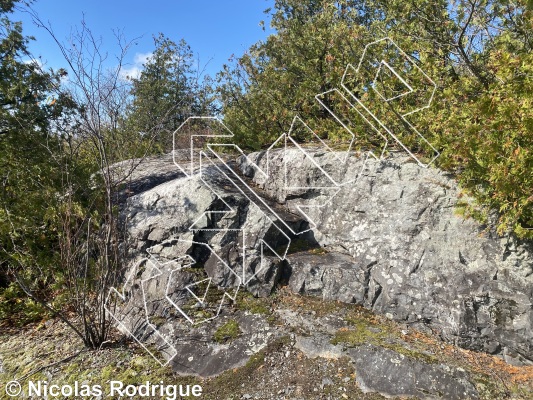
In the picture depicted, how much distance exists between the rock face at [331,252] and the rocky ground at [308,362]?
4.8 inches

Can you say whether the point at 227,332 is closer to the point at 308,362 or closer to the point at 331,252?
the point at 308,362

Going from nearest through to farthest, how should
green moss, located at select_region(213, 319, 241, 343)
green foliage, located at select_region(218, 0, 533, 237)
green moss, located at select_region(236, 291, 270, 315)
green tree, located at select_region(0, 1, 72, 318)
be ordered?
green foliage, located at select_region(218, 0, 533, 237) < green moss, located at select_region(213, 319, 241, 343) < green moss, located at select_region(236, 291, 270, 315) < green tree, located at select_region(0, 1, 72, 318)

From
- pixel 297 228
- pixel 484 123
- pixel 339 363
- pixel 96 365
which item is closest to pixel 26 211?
pixel 96 365

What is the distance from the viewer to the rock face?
13.4 feet

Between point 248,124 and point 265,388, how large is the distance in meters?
6.00

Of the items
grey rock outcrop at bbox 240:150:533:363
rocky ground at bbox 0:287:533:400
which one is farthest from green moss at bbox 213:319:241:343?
grey rock outcrop at bbox 240:150:533:363

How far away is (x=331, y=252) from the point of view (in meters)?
5.38

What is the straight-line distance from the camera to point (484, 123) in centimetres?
363

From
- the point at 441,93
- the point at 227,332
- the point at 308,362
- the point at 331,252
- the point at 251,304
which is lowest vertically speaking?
the point at 308,362

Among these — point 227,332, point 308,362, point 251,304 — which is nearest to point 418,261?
point 308,362

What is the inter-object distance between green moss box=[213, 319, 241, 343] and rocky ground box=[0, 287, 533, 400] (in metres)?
0.01

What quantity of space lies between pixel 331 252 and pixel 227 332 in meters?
2.01

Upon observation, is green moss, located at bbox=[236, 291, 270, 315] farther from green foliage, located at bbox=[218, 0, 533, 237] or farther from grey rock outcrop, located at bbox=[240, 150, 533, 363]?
green foliage, located at bbox=[218, 0, 533, 237]

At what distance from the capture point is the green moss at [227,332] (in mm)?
4293
